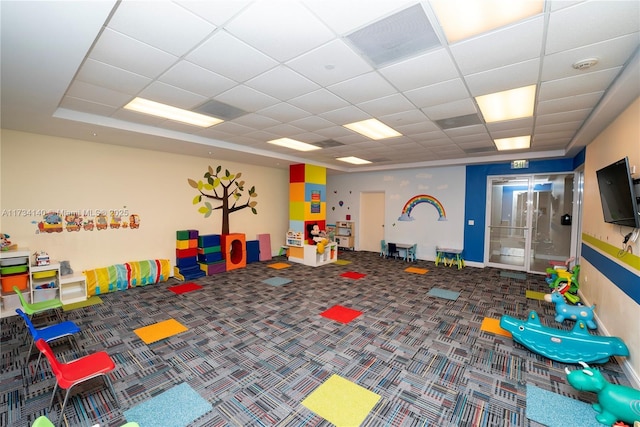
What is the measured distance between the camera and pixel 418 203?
29.1ft

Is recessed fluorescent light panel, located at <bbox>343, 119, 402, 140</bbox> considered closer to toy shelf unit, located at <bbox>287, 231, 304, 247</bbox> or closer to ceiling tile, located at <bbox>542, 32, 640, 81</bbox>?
ceiling tile, located at <bbox>542, 32, 640, 81</bbox>

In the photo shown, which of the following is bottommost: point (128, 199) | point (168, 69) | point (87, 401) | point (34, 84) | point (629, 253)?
point (87, 401)

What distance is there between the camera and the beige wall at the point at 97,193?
4.61m

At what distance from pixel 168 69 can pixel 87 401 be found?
3260 mm

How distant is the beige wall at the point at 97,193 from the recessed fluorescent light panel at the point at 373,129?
168 inches

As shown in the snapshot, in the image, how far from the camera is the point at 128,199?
5.86 m

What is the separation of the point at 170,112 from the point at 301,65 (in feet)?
8.49

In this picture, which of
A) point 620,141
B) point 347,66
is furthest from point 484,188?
point 347,66

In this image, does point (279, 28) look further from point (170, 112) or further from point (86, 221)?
point (86, 221)

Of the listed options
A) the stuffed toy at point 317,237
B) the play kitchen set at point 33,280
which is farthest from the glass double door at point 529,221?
the play kitchen set at point 33,280

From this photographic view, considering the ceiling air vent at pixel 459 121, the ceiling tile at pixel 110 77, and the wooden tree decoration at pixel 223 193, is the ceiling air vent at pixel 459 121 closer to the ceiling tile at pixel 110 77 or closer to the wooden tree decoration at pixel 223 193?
the ceiling tile at pixel 110 77

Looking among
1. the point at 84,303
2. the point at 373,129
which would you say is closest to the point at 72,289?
the point at 84,303

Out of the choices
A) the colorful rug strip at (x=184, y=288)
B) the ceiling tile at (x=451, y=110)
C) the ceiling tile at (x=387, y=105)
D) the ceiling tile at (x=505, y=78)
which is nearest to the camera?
the ceiling tile at (x=505, y=78)

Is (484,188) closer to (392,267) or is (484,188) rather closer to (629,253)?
(392,267)
